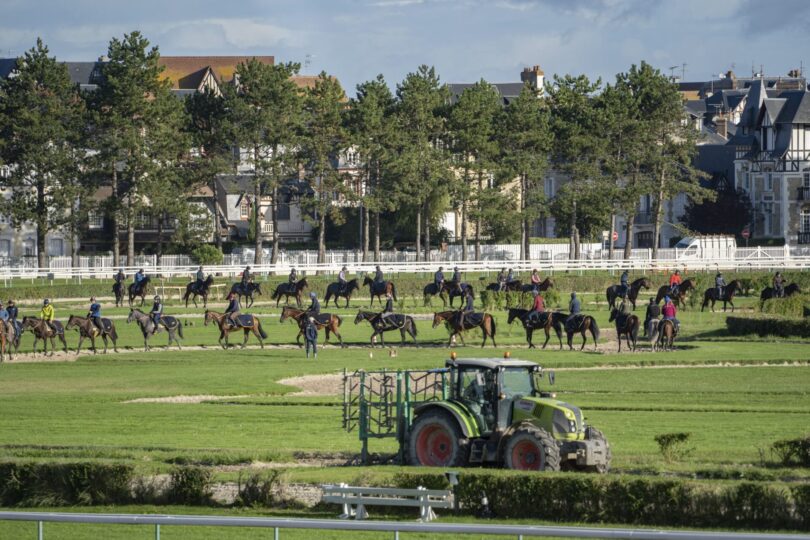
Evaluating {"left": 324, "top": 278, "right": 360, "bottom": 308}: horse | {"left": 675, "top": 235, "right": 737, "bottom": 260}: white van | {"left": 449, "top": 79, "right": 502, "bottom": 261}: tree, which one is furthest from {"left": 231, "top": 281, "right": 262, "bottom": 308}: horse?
{"left": 675, "top": 235, "right": 737, "bottom": 260}: white van

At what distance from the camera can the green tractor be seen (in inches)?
731

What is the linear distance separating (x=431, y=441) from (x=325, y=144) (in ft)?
215

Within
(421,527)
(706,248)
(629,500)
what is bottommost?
(629,500)

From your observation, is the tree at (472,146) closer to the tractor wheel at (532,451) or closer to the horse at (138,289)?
the horse at (138,289)

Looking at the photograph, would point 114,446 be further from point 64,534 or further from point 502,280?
point 502,280

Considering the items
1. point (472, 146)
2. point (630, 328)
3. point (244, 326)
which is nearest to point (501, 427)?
point (630, 328)

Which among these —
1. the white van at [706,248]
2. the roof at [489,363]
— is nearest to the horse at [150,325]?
the roof at [489,363]

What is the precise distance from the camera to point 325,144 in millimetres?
84125

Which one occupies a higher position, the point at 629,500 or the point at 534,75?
the point at 534,75

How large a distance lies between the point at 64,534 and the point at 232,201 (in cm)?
8602

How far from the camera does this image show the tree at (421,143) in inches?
3317

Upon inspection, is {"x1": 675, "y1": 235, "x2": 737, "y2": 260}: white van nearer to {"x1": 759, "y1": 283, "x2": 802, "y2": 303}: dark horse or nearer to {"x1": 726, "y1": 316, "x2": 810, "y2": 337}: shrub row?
{"x1": 759, "y1": 283, "x2": 802, "y2": 303}: dark horse

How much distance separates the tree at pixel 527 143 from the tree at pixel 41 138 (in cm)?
2676

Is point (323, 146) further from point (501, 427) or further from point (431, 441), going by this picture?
point (501, 427)
